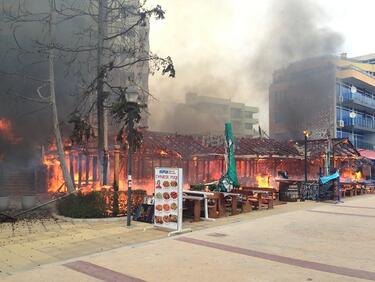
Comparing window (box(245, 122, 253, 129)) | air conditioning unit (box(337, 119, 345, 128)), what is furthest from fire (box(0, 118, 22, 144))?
air conditioning unit (box(337, 119, 345, 128))

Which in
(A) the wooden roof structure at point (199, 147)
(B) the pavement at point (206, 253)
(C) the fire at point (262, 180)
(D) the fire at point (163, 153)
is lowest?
→ (B) the pavement at point (206, 253)

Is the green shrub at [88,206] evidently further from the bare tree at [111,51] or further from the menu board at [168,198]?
the bare tree at [111,51]

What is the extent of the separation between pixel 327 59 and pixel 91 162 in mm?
23983

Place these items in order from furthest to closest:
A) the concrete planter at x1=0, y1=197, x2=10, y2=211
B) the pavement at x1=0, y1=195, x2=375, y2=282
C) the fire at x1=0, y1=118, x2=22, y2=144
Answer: the fire at x1=0, y1=118, x2=22, y2=144
the concrete planter at x1=0, y1=197, x2=10, y2=211
the pavement at x1=0, y1=195, x2=375, y2=282

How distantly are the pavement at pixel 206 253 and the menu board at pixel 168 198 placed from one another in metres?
0.33

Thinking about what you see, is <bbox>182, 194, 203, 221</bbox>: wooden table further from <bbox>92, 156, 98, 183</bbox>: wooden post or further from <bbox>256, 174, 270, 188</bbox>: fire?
<bbox>256, 174, 270, 188</bbox>: fire

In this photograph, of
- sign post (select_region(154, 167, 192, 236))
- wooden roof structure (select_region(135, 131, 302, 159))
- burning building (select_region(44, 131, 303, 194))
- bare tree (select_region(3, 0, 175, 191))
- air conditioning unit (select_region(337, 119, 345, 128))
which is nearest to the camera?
sign post (select_region(154, 167, 192, 236))

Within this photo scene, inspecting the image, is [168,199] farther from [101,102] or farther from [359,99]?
[359,99]

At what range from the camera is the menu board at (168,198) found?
9.14m

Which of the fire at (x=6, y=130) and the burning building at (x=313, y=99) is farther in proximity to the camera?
the burning building at (x=313, y=99)

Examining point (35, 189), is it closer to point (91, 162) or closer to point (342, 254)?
point (91, 162)

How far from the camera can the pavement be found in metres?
5.67

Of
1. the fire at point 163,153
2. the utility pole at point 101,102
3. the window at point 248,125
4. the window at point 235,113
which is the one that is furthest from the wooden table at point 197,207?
the window at point 248,125

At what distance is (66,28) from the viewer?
1844 centimetres
